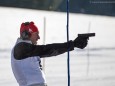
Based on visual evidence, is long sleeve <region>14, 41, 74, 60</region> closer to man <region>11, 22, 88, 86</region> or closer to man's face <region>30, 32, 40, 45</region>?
man <region>11, 22, 88, 86</region>

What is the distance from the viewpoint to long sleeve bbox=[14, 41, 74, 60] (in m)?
2.55

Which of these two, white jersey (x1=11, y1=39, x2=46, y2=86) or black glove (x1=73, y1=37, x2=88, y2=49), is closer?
black glove (x1=73, y1=37, x2=88, y2=49)

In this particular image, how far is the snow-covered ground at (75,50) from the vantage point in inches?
162

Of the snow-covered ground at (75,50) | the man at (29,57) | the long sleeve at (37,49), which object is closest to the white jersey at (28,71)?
the man at (29,57)

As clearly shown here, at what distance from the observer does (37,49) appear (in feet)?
8.36

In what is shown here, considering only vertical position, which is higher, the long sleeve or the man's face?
the man's face

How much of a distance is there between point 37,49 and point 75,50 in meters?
2.17

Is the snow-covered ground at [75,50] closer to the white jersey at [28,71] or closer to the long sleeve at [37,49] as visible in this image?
the white jersey at [28,71]

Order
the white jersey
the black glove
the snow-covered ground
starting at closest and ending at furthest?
the black glove
the white jersey
the snow-covered ground

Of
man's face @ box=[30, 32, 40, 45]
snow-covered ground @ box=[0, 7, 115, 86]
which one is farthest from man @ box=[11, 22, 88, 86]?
snow-covered ground @ box=[0, 7, 115, 86]

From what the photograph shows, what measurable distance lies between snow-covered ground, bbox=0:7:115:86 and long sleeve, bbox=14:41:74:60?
4.91 ft

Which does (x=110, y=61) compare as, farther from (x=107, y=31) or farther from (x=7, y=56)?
(x=7, y=56)

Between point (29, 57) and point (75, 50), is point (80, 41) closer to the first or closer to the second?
point (29, 57)

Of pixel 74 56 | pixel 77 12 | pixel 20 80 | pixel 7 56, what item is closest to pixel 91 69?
pixel 74 56
